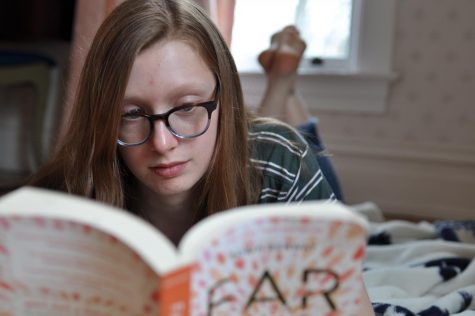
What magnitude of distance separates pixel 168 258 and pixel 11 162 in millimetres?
2436

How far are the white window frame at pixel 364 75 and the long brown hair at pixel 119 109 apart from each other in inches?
48.9

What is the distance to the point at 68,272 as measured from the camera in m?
0.47

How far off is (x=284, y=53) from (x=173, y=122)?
35.0 inches

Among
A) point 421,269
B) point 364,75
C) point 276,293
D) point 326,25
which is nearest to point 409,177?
point 364,75

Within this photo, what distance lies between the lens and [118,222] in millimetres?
433

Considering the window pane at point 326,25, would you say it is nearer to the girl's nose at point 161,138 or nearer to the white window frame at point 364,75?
the white window frame at point 364,75

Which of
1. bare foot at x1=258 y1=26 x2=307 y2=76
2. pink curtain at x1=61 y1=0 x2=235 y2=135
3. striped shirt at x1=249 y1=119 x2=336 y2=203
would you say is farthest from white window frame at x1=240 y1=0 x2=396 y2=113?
striped shirt at x1=249 y1=119 x2=336 y2=203

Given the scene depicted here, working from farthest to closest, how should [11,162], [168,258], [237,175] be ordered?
[11,162] < [237,175] < [168,258]

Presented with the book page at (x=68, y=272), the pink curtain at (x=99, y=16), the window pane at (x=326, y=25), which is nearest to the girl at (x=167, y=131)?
the book page at (x=68, y=272)

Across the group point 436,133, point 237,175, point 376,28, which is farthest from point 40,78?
point 237,175

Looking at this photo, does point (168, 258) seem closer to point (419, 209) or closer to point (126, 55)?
point (126, 55)

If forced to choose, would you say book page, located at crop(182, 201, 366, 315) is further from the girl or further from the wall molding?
the wall molding

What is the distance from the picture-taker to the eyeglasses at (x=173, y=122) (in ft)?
2.40

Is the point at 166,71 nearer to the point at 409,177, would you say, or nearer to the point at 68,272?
the point at 68,272
